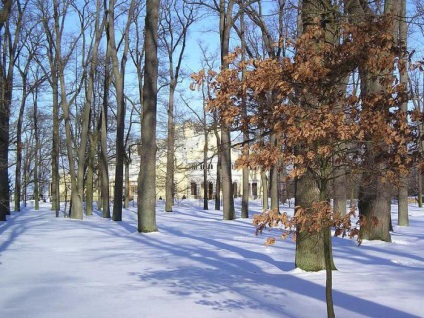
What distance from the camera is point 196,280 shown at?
788 cm

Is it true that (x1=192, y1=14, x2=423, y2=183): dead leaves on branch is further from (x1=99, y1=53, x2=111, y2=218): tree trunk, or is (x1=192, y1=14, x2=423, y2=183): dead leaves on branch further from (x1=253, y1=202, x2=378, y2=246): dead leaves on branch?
(x1=99, y1=53, x2=111, y2=218): tree trunk

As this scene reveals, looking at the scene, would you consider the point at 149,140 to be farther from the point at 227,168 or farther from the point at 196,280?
the point at 196,280

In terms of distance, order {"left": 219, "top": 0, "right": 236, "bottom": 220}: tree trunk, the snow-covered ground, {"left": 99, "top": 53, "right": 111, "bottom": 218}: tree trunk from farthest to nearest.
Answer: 1. {"left": 99, "top": 53, "right": 111, "bottom": 218}: tree trunk
2. {"left": 219, "top": 0, "right": 236, "bottom": 220}: tree trunk
3. the snow-covered ground

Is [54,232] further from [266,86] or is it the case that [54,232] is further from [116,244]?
[266,86]

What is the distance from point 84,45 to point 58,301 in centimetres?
2423

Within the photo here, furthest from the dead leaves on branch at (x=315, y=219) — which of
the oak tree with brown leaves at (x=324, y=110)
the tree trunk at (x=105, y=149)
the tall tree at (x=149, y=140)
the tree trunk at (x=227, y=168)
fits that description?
the tree trunk at (x=105, y=149)

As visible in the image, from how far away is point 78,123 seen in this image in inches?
1590

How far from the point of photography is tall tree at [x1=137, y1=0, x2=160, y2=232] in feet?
49.4

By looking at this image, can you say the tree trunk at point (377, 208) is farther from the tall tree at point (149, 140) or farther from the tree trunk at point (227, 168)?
the tree trunk at point (227, 168)

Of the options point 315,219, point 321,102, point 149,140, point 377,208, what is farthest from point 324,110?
point 149,140

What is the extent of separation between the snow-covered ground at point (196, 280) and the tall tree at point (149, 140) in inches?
65.3

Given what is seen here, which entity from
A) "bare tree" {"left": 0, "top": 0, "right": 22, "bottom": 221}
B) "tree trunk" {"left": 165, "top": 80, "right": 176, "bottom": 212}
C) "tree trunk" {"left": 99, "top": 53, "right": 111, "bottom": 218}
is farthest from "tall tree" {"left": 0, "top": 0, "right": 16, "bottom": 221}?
"tree trunk" {"left": 165, "top": 80, "right": 176, "bottom": 212}

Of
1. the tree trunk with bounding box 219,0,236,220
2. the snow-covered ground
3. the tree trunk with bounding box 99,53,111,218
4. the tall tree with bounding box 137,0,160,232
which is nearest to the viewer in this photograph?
the snow-covered ground

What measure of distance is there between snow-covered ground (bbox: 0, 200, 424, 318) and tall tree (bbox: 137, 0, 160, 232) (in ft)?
5.44
